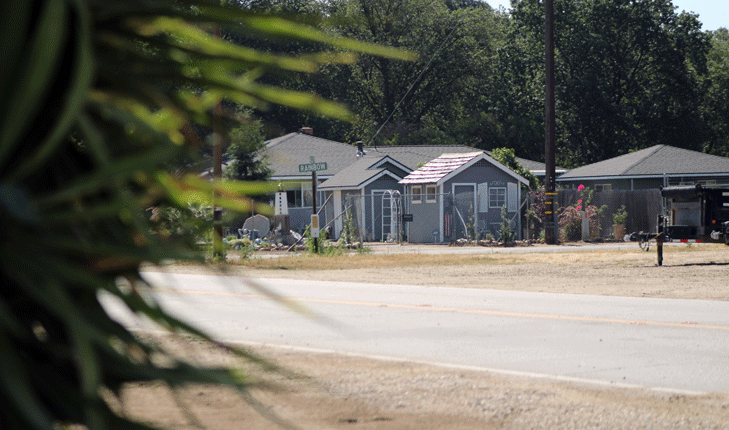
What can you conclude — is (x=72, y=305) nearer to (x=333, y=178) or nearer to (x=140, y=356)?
(x=140, y=356)

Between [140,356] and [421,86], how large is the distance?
6209cm

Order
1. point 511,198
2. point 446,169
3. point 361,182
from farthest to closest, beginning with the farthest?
point 361,182 < point 511,198 < point 446,169

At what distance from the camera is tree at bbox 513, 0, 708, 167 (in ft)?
175

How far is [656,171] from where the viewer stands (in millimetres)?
41500

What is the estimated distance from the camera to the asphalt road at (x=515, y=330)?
7094mm

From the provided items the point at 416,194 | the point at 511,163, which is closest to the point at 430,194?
the point at 416,194

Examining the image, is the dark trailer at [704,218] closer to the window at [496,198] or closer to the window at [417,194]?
the window at [417,194]

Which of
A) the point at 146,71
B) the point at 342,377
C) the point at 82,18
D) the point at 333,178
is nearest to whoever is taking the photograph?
the point at 82,18

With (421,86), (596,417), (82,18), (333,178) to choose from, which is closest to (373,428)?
(596,417)

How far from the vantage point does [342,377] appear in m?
6.38

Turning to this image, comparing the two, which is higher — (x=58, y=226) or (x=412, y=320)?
(x=58, y=226)

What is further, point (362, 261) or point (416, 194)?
point (416, 194)

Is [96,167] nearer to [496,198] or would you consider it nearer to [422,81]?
[496,198]

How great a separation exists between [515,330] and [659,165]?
116 ft
